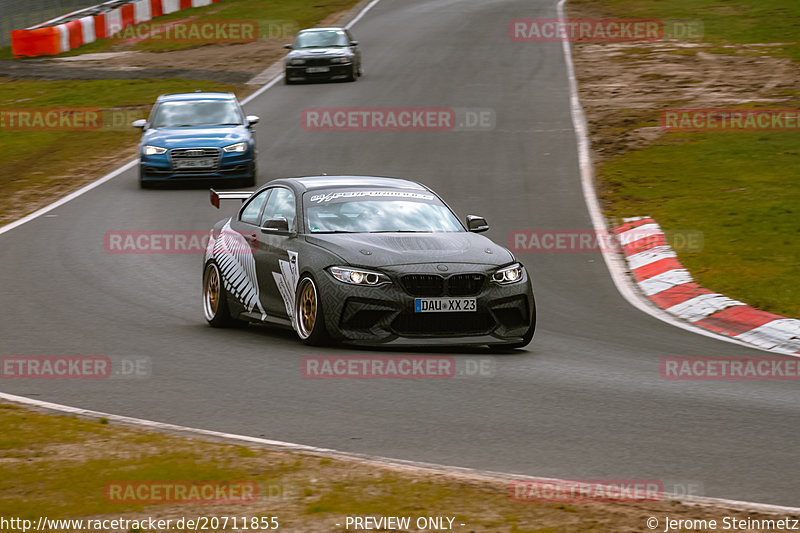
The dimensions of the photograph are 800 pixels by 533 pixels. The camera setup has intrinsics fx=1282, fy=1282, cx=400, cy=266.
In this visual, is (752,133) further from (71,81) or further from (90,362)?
(71,81)

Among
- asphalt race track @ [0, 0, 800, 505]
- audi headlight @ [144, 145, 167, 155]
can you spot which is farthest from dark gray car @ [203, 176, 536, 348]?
audi headlight @ [144, 145, 167, 155]

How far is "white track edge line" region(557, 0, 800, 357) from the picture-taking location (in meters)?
12.9

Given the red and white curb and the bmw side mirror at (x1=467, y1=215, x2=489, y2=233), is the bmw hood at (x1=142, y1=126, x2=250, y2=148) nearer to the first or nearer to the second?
the red and white curb

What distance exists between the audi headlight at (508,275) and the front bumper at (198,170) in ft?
41.6

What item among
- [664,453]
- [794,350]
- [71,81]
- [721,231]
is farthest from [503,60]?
[664,453]

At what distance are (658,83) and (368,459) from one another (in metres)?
27.8

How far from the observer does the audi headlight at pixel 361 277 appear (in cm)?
1067

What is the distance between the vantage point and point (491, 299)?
35.6ft

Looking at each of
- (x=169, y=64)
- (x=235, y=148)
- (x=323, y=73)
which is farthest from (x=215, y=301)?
(x=169, y=64)

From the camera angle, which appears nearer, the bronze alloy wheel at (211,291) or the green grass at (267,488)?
the green grass at (267,488)

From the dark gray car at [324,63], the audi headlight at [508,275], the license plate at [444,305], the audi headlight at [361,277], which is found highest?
the audi headlight at [361,277]

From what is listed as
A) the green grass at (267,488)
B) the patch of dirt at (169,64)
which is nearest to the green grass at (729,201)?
the green grass at (267,488)

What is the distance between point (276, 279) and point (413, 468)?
16.9 feet

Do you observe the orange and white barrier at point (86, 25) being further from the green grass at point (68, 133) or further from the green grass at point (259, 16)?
the green grass at point (68, 133)
